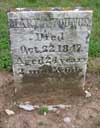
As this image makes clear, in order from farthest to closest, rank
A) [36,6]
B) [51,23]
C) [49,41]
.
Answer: [36,6] < [49,41] < [51,23]

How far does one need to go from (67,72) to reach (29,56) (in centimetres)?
56

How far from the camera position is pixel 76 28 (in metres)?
4.68

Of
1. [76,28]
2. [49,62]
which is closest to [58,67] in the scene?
[49,62]

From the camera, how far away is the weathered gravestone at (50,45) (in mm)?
4574

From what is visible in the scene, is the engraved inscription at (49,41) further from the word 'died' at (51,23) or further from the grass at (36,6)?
the grass at (36,6)

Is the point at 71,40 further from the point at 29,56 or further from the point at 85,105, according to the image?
the point at 85,105

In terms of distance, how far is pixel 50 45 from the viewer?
15.8 feet

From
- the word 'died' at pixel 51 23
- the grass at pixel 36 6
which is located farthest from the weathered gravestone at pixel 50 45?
the grass at pixel 36 6

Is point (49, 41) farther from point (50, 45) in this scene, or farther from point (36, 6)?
point (36, 6)

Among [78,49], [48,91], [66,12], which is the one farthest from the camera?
[48,91]

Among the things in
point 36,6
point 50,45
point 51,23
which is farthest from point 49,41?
point 36,6

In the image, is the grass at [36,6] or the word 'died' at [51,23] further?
the grass at [36,6]

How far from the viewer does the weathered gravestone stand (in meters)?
4.57

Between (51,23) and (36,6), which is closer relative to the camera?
(51,23)
